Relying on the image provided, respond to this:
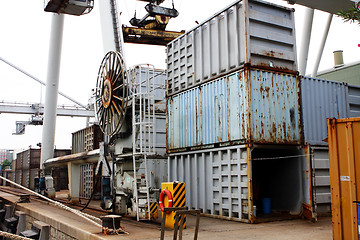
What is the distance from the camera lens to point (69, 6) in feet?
60.3

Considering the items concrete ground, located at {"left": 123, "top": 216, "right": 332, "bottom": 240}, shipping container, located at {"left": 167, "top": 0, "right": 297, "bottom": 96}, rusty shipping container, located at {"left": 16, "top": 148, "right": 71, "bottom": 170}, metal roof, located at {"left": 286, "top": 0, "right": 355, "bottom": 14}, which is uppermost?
metal roof, located at {"left": 286, "top": 0, "right": 355, "bottom": 14}

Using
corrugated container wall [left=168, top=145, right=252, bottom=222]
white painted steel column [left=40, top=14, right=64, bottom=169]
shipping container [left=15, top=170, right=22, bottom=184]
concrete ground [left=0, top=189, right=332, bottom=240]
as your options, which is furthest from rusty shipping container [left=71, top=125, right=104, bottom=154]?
shipping container [left=15, top=170, right=22, bottom=184]

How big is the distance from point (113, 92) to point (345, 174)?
8.72m

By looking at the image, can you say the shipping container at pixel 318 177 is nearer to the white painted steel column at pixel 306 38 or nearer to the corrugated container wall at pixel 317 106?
the corrugated container wall at pixel 317 106

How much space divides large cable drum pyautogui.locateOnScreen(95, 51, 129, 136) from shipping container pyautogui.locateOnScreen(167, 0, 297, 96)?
103 inches

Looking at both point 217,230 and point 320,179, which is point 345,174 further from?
point 320,179

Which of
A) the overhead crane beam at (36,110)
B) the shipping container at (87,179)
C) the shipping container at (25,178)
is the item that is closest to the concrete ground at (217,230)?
the shipping container at (87,179)

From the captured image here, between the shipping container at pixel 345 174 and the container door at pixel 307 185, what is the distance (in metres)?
3.60

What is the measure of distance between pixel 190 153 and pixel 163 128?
13.5 ft

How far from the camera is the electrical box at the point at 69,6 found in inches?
715

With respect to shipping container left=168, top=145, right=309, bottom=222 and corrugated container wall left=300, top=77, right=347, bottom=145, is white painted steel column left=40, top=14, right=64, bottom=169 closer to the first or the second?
shipping container left=168, top=145, right=309, bottom=222

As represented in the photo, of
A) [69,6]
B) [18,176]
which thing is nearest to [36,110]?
[18,176]

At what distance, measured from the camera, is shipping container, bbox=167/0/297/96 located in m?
11.4

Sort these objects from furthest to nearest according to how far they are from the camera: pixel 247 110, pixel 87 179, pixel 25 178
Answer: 1. pixel 25 178
2. pixel 87 179
3. pixel 247 110
